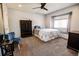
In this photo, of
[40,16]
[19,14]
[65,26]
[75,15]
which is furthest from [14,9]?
[75,15]

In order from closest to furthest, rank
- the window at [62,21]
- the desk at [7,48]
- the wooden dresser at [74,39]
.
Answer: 1. the desk at [7,48]
2. the wooden dresser at [74,39]
3. the window at [62,21]

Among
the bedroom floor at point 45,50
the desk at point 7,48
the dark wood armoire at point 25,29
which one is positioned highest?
the dark wood armoire at point 25,29

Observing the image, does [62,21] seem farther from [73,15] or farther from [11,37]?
[11,37]

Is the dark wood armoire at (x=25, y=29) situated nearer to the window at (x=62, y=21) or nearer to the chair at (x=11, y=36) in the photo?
the chair at (x=11, y=36)

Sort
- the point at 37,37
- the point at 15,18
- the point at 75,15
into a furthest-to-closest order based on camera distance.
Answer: the point at 37,37 → the point at 15,18 → the point at 75,15

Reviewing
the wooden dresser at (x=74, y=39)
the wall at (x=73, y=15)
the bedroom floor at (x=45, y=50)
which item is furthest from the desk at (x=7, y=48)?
the wooden dresser at (x=74, y=39)

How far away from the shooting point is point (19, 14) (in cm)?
247

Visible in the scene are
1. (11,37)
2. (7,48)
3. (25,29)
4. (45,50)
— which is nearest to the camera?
(7,48)

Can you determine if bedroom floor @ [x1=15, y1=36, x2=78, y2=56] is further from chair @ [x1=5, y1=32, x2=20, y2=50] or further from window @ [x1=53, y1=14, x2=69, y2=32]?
window @ [x1=53, y1=14, x2=69, y2=32]

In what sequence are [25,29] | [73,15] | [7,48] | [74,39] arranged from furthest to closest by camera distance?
[25,29] → [74,39] → [73,15] → [7,48]

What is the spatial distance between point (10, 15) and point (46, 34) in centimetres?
205

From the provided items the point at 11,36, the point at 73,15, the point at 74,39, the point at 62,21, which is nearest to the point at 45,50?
the point at 74,39

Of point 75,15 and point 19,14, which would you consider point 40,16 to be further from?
point 75,15

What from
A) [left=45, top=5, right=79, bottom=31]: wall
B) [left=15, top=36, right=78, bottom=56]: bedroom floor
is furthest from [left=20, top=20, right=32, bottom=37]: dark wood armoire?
[left=45, top=5, right=79, bottom=31]: wall
